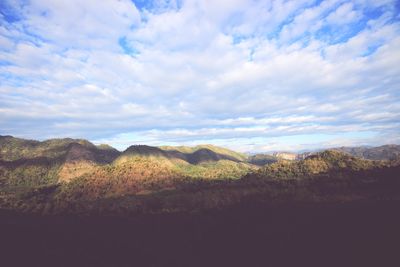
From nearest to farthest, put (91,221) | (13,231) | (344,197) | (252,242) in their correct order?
(252,242) < (13,231) < (91,221) < (344,197)

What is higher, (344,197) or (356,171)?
(356,171)

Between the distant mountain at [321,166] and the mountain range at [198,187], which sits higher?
the distant mountain at [321,166]

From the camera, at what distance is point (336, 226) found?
62.2 metres

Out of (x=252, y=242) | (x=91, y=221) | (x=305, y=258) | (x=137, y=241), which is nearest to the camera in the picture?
(x=305, y=258)

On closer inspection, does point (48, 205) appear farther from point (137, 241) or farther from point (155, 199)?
point (137, 241)

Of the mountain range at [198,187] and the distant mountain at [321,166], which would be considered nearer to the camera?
the mountain range at [198,187]

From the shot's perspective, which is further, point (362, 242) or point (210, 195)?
point (210, 195)

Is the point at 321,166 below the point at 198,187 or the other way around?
the other way around

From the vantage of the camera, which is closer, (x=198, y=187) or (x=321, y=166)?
(x=198, y=187)

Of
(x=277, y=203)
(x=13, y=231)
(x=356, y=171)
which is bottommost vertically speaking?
(x=13, y=231)

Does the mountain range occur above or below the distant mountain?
below

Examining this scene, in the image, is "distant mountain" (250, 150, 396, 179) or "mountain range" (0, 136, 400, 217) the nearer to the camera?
"mountain range" (0, 136, 400, 217)

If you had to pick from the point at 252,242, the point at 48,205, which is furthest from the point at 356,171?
the point at 48,205

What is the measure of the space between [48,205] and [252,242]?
8657cm
